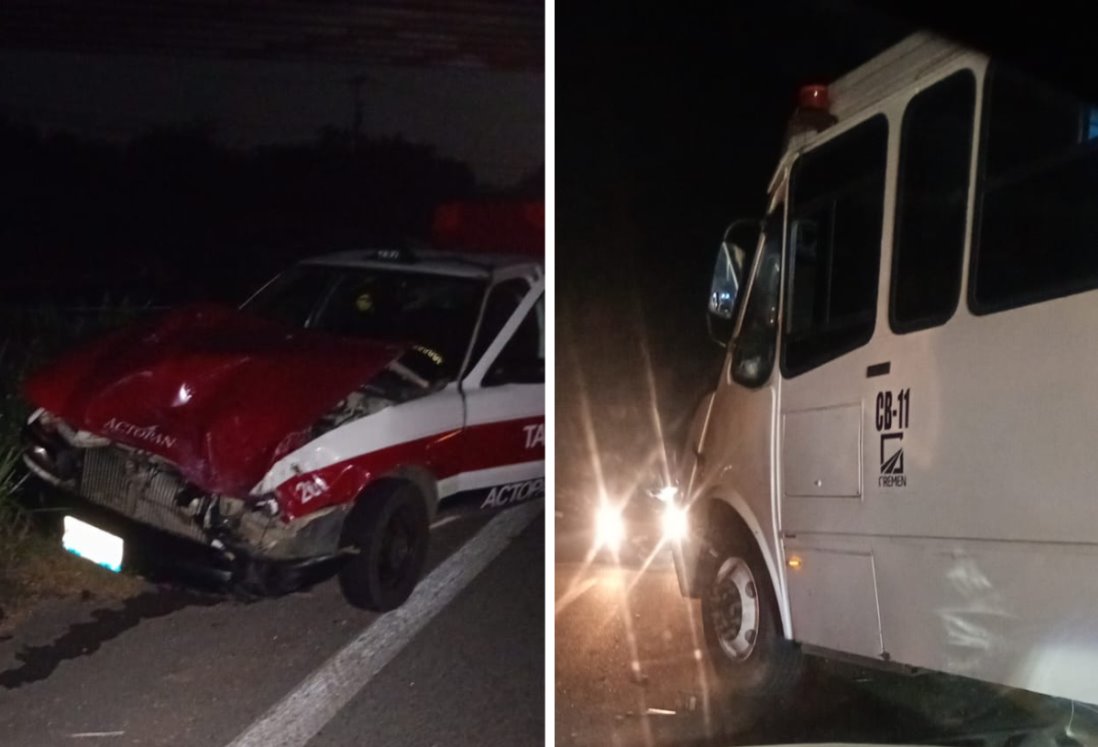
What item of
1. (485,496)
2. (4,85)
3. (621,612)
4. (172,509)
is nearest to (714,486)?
(621,612)

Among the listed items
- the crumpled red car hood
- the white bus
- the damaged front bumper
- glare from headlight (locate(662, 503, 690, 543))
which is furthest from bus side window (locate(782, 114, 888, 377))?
the damaged front bumper

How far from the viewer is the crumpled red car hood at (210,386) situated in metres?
2.11

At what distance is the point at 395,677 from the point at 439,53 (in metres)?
1.36

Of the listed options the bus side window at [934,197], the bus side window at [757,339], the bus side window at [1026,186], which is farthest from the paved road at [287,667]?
the bus side window at [1026,186]

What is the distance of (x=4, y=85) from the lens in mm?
2363

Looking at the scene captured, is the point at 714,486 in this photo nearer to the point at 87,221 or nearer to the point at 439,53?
the point at 439,53

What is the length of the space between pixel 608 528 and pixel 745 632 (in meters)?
0.38

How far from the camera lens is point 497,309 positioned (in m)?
2.25

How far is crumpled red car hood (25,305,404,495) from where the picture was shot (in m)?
2.11

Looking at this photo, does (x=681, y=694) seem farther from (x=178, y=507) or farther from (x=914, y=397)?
(x=178, y=507)

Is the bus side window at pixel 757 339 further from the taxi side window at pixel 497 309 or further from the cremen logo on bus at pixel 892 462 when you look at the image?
the taxi side window at pixel 497 309

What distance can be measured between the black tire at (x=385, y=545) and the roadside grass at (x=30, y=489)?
0.45 meters

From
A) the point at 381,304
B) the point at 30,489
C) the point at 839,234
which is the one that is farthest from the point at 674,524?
the point at 30,489

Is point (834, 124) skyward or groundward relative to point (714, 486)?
skyward
